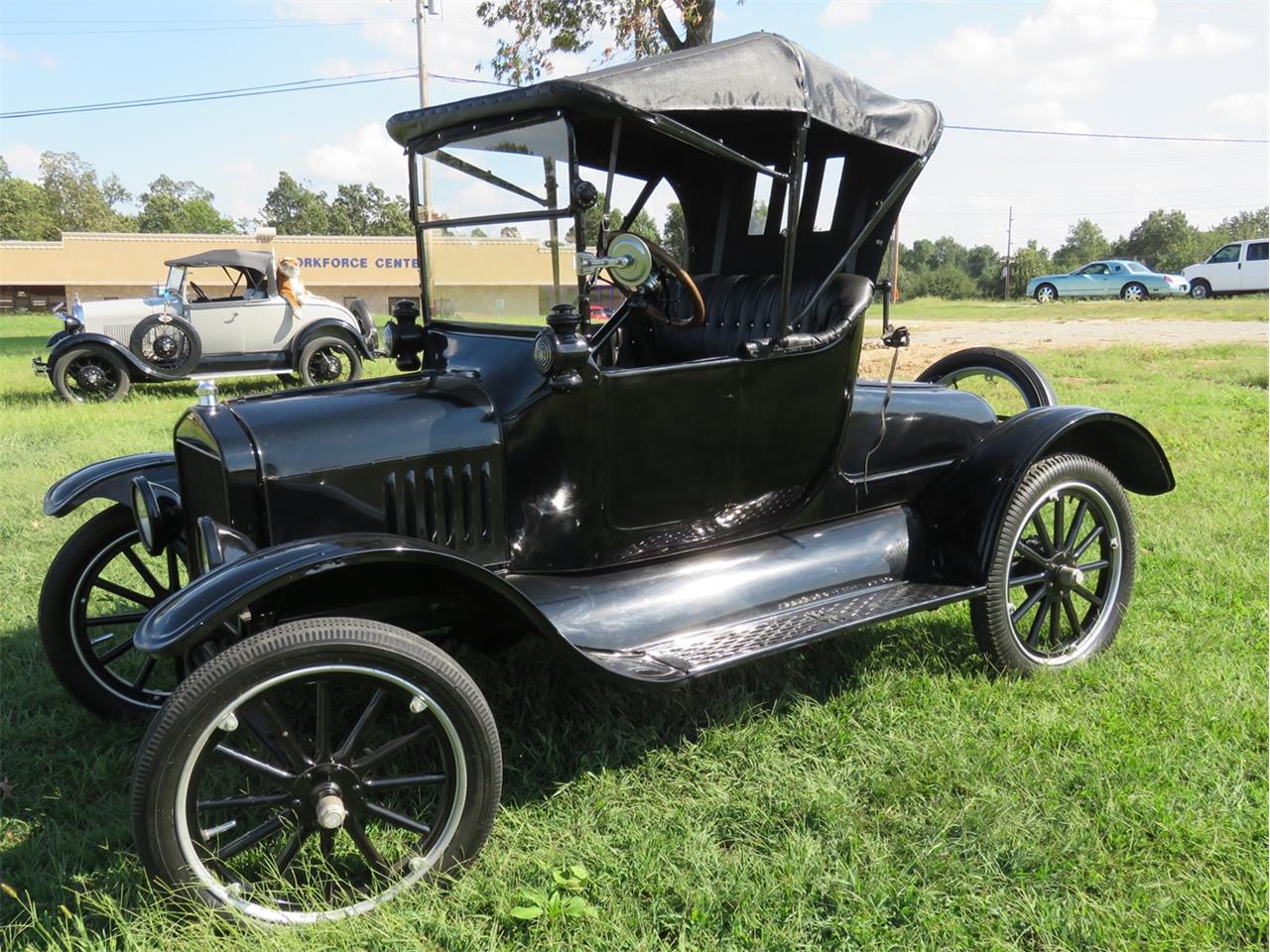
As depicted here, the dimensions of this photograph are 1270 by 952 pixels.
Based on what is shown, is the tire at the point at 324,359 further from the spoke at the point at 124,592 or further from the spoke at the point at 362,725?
the spoke at the point at 362,725

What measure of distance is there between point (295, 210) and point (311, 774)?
76277 millimetres

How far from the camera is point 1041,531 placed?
3533 millimetres

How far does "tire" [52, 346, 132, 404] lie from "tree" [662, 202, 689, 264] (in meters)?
9.34

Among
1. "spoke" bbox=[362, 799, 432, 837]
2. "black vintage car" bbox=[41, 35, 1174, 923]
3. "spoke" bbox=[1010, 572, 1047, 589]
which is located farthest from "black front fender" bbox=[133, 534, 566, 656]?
"spoke" bbox=[1010, 572, 1047, 589]

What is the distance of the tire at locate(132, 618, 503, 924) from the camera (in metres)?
2.08

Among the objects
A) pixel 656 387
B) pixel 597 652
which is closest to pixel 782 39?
pixel 656 387

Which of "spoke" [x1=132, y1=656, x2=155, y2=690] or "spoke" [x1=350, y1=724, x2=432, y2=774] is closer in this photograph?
"spoke" [x1=350, y1=724, x2=432, y2=774]

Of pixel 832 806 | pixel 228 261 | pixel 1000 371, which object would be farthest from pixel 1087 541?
pixel 228 261

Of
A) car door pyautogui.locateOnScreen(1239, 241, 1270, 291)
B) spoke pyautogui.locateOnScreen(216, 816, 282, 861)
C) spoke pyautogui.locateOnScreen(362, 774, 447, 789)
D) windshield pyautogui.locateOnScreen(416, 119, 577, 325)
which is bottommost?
spoke pyautogui.locateOnScreen(216, 816, 282, 861)

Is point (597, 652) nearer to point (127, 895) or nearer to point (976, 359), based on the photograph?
point (127, 895)

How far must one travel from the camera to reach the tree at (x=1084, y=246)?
64000mm

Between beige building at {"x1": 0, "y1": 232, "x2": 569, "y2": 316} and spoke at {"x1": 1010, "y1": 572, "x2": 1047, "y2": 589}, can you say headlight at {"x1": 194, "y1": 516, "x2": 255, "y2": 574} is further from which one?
beige building at {"x1": 0, "y1": 232, "x2": 569, "y2": 316}

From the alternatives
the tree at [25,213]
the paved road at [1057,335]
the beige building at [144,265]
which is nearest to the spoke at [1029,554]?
the paved road at [1057,335]

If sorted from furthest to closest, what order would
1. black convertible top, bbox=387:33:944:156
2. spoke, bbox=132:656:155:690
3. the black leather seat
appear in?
the black leather seat
spoke, bbox=132:656:155:690
black convertible top, bbox=387:33:944:156
